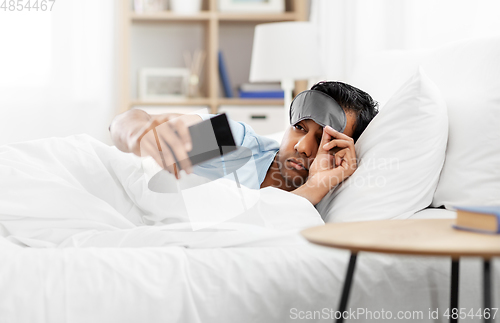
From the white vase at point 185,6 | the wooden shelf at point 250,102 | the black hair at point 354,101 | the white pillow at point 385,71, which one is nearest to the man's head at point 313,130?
the black hair at point 354,101

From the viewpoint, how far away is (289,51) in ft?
7.89

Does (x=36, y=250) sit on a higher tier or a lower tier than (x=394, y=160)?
lower

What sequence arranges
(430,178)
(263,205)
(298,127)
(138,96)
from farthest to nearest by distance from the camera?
(138,96)
(298,127)
(430,178)
(263,205)

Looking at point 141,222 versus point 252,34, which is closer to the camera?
point 141,222

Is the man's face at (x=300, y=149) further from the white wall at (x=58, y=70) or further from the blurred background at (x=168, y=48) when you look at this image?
the white wall at (x=58, y=70)

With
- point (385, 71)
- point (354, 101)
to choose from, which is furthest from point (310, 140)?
point (385, 71)

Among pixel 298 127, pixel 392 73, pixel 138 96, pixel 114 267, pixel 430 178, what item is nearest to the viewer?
pixel 114 267

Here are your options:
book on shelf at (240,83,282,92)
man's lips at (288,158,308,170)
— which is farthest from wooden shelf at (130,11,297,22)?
man's lips at (288,158,308,170)

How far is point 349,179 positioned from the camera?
1163 millimetres

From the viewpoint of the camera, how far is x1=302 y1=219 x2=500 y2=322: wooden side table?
1.93 feet

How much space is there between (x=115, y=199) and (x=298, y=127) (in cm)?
49

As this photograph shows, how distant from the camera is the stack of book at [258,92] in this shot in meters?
3.07

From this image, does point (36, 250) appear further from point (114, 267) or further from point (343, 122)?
point (343, 122)

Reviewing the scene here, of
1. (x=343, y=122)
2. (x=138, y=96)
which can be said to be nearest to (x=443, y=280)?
(x=343, y=122)
